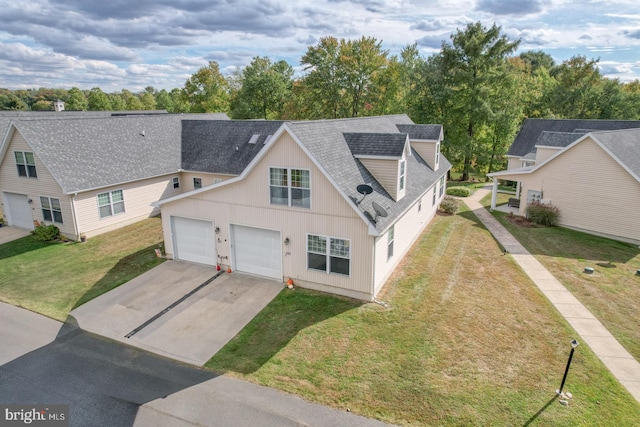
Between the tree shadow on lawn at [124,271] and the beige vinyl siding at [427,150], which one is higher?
the beige vinyl siding at [427,150]

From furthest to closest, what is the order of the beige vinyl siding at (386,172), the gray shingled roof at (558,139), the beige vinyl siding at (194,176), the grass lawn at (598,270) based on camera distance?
1. the beige vinyl siding at (194,176)
2. the gray shingled roof at (558,139)
3. the beige vinyl siding at (386,172)
4. the grass lawn at (598,270)

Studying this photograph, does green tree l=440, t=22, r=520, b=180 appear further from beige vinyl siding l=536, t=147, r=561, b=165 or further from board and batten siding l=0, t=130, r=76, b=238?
board and batten siding l=0, t=130, r=76, b=238

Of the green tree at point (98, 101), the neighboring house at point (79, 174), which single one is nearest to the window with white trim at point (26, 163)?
the neighboring house at point (79, 174)

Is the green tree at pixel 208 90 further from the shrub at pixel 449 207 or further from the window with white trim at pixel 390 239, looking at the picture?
the window with white trim at pixel 390 239

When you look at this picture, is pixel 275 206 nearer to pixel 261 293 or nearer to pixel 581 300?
pixel 261 293

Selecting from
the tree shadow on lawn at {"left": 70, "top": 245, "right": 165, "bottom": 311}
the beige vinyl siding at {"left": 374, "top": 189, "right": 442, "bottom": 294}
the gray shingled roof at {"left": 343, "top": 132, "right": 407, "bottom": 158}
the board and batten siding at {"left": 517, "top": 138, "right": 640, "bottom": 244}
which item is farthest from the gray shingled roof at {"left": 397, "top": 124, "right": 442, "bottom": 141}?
the tree shadow on lawn at {"left": 70, "top": 245, "right": 165, "bottom": 311}

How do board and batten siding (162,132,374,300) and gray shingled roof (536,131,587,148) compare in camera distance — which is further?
gray shingled roof (536,131,587,148)

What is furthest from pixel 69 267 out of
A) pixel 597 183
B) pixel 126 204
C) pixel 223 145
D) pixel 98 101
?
pixel 98 101
